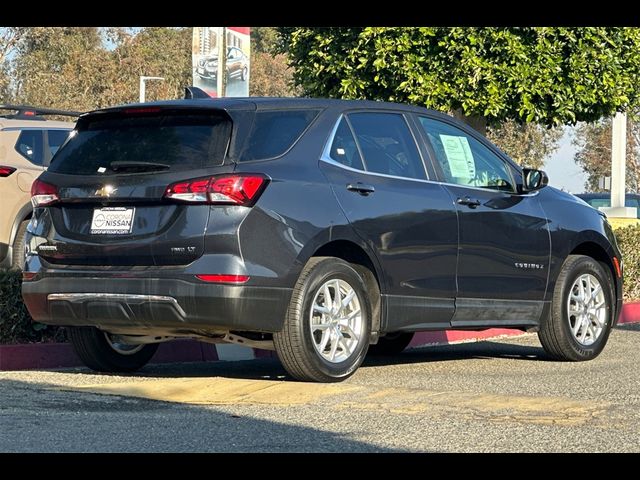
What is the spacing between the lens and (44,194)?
8617mm

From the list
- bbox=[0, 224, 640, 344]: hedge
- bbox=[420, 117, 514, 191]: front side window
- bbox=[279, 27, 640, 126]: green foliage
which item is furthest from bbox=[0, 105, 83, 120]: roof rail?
bbox=[420, 117, 514, 191]: front side window

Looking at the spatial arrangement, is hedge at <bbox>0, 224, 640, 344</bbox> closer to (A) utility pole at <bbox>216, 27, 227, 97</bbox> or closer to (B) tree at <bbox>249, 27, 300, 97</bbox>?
(A) utility pole at <bbox>216, 27, 227, 97</bbox>

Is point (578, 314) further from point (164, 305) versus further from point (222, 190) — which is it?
point (164, 305)

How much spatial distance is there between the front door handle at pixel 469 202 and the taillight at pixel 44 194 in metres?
2.69

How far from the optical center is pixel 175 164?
816 cm

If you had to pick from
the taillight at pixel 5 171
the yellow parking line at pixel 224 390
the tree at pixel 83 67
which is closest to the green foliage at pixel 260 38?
the tree at pixel 83 67

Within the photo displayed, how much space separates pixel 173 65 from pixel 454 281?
46.3 metres

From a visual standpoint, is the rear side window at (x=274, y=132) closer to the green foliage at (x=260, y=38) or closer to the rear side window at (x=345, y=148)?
the rear side window at (x=345, y=148)

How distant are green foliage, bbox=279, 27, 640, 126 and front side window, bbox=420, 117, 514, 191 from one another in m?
6.29

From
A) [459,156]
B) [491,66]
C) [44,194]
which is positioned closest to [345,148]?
[459,156]

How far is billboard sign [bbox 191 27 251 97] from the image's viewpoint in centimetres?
2147

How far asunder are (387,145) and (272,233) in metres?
1.45
